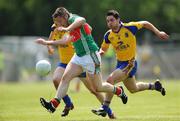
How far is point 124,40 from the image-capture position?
17.0 metres

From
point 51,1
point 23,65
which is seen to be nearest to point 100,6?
point 51,1

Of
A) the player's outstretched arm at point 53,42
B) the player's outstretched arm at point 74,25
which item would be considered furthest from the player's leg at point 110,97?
the player's outstretched arm at point 74,25

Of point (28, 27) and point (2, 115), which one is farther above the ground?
point (2, 115)

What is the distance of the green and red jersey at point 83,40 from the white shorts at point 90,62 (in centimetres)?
9

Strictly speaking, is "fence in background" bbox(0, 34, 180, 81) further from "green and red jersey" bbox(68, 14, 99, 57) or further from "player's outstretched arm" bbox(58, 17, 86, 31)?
"player's outstretched arm" bbox(58, 17, 86, 31)

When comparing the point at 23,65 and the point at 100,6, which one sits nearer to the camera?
the point at 23,65

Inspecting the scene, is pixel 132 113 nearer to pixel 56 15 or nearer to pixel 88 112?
pixel 88 112

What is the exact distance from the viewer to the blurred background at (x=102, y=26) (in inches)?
1967

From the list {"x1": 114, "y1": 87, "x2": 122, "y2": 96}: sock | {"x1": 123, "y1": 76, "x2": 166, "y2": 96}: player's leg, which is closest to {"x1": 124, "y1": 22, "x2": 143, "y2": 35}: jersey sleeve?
Answer: {"x1": 123, "y1": 76, "x2": 166, "y2": 96}: player's leg

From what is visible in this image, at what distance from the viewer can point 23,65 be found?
1909 inches

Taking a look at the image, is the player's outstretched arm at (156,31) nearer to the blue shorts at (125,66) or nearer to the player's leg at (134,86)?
the blue shorts at (125,66)

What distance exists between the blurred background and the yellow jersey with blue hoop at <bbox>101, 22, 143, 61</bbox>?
3180cm

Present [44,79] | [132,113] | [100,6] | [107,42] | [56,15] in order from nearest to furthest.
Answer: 1. [56,15]
2. [107,42]
3. [132,113]
4. [44,79]
5. [100,6]

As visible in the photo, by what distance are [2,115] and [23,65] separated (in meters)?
30.3
